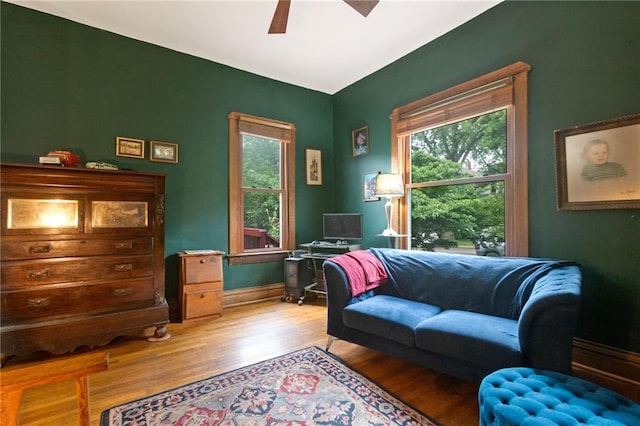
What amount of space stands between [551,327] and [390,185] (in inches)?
81.4

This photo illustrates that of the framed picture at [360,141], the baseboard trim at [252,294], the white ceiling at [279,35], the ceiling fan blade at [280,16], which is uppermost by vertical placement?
the white ceiling at [279,35]

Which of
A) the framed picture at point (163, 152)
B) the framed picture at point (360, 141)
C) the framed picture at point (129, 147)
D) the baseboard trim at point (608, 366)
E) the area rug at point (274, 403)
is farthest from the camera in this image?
the framed picture at point (360, 141)

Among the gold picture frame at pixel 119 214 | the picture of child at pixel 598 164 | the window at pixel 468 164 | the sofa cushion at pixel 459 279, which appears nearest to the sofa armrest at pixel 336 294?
the sofa cushion at pixel 459 279

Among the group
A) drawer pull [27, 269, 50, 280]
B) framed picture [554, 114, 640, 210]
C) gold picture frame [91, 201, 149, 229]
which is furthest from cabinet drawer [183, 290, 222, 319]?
framed picture [554, 114, 640, 210]

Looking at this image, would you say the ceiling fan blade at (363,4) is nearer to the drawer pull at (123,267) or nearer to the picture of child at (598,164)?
the picture of child at (598,164)

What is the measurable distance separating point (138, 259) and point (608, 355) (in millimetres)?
3891

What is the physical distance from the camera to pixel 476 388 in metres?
1.94

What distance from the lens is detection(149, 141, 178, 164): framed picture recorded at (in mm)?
3295

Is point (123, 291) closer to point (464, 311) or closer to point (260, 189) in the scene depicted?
point (260, 189)

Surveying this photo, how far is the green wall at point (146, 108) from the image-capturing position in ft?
8.93

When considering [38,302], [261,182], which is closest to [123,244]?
[38,302]

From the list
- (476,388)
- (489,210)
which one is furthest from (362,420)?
(489,210)

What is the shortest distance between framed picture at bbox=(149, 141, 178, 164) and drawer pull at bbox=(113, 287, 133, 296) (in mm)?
1470

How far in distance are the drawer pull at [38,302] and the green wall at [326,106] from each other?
3.69 feet
